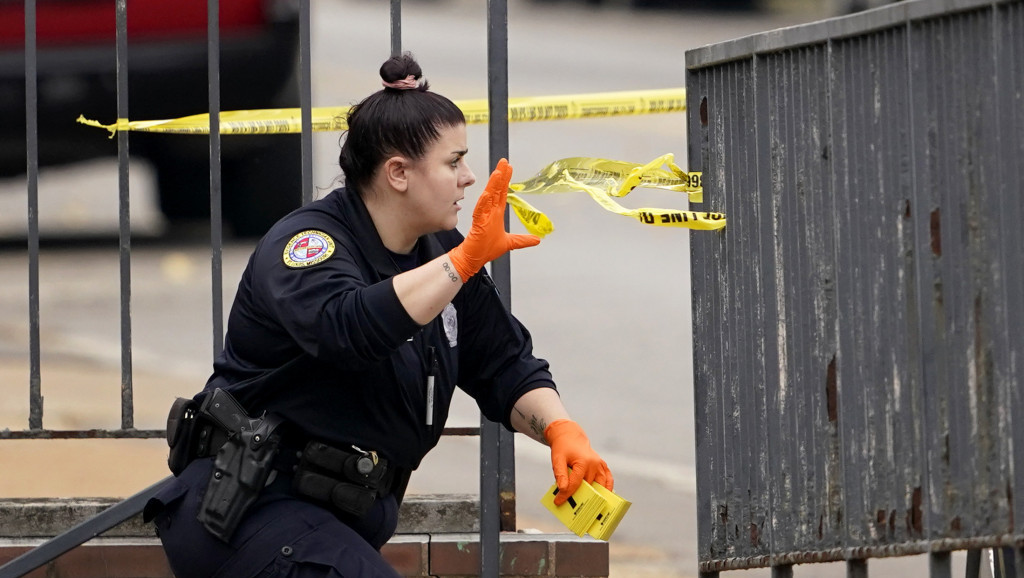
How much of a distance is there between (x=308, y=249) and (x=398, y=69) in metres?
0.41

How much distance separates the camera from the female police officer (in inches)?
112

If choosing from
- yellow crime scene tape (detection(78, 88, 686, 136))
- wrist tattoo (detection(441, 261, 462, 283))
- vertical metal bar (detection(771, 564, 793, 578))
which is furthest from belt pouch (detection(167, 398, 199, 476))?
vertical metal bar (detection(771, 564, 793, 578))

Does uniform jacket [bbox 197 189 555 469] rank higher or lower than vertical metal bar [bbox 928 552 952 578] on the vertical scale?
higher

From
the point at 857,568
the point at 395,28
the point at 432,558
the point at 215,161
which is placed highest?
the point at 395,28

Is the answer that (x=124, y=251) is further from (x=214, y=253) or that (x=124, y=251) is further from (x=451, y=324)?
(x=451, y=324)

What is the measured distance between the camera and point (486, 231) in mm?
2818

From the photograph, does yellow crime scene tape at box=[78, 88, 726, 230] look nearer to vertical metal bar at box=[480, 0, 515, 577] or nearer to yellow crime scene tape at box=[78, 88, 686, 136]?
yellow crime scene tape at box=[78, 88, 686, 136]

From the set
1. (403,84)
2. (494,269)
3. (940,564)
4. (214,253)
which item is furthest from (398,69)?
(940,564)

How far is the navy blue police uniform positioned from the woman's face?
0.12 meters

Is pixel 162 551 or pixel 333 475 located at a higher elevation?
pixel 333 475

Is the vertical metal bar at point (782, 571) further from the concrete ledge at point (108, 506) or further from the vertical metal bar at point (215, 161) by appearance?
the vertical metal bar at point (215, 161)

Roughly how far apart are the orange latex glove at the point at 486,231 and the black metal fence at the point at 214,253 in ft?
1.93

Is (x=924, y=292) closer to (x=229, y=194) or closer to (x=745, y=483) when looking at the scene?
(x=745, y=483)

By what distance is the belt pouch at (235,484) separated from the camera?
2.94 m
